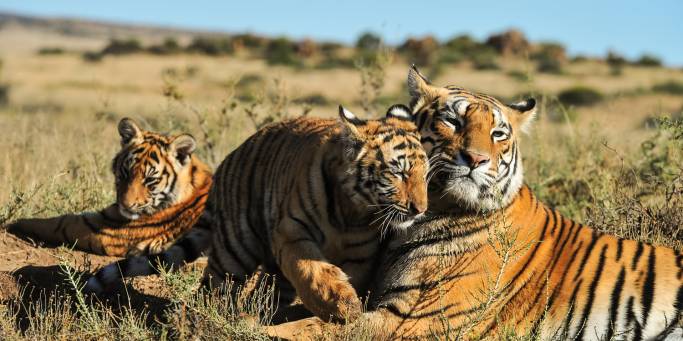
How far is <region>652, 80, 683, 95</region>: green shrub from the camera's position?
35.4 metres

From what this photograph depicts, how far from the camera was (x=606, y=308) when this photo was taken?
4.52 meters

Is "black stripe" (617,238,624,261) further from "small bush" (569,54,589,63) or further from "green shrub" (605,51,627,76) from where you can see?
"small bush" (569,54,589,63)

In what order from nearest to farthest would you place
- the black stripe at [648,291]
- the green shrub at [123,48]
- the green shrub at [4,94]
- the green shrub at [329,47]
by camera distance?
the black stripe at [648,291] < the green shrub at [4,94] < the green shrub at [123,48] < the green shrub at [329,47]

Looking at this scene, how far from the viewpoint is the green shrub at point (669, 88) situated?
3541cm

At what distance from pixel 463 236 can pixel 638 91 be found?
104 feet

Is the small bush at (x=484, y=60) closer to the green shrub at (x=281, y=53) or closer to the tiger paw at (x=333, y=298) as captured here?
the green shrub at (x=281, y=53)

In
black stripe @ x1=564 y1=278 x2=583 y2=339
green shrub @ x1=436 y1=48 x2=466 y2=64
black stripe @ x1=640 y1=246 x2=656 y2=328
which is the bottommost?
green shrub @ x1=436 y1=48 x2=466 y2=64

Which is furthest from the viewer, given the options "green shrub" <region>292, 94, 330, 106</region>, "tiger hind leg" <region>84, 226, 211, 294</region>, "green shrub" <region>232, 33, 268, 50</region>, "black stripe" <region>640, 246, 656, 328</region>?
"green shrub" <region>232, 33, 268, 50</region>

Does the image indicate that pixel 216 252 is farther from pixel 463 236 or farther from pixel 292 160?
pixel 463 236

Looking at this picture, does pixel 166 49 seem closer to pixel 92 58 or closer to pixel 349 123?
pixel 92 58

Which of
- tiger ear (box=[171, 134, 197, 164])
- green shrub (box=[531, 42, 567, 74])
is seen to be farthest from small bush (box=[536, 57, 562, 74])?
tiger ear (box=[171, 134, 197, 164])

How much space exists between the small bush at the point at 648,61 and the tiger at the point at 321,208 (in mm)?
47730

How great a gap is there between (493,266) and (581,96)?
28.9 meters

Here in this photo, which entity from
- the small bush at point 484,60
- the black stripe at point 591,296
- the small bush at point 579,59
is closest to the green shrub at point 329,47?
the small bush at point 484,60
